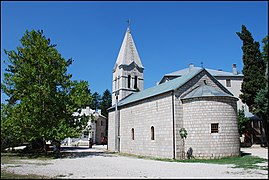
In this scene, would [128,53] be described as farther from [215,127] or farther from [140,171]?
[140,171]

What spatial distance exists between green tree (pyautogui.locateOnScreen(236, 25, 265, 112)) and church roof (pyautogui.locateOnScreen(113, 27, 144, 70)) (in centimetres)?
1629

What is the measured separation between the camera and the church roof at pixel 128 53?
135 ft

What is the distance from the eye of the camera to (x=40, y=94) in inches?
926

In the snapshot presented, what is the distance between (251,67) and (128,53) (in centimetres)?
1898

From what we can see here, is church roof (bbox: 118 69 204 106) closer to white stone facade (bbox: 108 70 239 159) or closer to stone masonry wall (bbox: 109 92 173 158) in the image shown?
white stone facade (bbox: 108 70 239 159)

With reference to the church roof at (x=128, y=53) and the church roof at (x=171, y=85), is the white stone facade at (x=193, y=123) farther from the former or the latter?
the church roof at (x=128, y=53)

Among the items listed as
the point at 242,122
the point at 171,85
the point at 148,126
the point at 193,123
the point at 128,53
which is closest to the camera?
the point at 193,123

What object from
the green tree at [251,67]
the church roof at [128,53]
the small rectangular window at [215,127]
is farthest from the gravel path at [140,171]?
the church roof at [128,53]

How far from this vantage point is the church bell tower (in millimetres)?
40250

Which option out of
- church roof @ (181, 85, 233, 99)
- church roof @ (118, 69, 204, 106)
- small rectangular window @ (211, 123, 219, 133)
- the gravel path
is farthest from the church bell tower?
the gravel path

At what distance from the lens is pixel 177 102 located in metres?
23.3

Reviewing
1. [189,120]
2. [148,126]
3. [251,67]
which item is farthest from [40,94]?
[251,67]

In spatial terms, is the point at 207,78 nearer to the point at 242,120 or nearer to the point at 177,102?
the point at 177,102

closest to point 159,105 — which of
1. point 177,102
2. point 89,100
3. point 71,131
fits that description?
point 177,102
